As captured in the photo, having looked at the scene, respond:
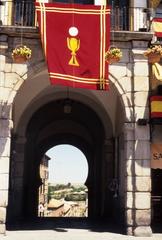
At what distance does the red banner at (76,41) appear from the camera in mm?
13750

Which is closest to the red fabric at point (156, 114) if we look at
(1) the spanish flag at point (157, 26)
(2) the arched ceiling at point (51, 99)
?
(1) the spanish flag at point (157, 26)

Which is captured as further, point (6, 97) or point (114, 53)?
point (6, 97)

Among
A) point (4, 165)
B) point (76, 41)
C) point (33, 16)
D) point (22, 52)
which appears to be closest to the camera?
point (22, 52)

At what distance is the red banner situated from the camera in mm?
13750

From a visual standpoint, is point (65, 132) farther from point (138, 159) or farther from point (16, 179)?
point (138, 159)

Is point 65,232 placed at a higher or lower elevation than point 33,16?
lower

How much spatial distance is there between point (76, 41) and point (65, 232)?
609cm

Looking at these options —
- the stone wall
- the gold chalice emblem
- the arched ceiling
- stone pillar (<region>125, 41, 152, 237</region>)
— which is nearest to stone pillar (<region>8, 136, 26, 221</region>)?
the arched ceiling

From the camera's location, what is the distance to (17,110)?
17703mm

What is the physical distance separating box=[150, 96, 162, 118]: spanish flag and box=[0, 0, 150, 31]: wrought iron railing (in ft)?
8.15

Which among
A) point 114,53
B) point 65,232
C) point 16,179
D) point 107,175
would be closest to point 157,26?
point 114,53

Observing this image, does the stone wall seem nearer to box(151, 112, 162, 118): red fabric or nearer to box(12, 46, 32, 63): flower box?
box(151, 112, 162, 118): red fabric

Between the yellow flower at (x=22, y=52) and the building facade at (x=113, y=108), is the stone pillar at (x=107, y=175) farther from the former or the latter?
the yellow flower at (x=22, y=52)

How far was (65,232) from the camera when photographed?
45.5ft
